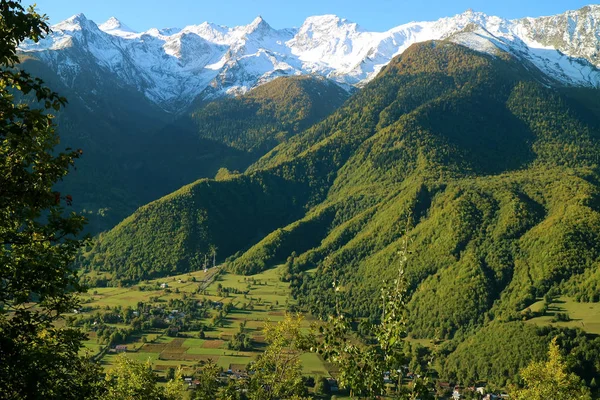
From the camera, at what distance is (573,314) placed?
474 feet

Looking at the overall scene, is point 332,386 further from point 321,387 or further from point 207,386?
point 207,386

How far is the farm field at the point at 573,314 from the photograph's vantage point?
445 ft

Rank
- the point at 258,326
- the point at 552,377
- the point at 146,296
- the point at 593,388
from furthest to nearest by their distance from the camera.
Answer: the point at 146,296 → the point at 258,326 → the point at 593,388 → the point at 552,377

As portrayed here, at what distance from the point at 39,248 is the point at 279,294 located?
185m

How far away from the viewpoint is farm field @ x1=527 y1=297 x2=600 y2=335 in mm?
135750

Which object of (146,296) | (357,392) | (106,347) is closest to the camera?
(357,392)

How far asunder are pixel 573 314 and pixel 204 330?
107 metres

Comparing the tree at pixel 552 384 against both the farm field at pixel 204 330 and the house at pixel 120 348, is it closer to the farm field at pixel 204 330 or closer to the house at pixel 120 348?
the farm field at pixel 204 330

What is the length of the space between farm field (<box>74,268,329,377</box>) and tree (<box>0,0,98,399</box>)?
94.6m

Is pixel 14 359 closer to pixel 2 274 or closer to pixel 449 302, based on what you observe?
pixel 2 274

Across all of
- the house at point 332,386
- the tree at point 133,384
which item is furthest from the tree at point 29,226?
the house at point 332,386

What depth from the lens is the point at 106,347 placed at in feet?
442

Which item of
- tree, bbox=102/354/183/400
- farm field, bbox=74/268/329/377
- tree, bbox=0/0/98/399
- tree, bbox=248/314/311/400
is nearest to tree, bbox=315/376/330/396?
farm field, bbox=74/268/329/377

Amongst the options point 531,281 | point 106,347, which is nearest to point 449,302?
point 531,281
